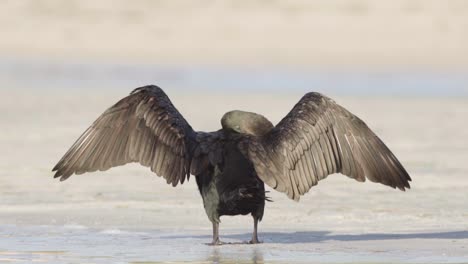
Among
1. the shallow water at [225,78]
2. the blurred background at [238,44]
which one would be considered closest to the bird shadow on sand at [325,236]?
the shallow water at [225,78]

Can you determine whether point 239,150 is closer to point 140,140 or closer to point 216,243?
point 216,243

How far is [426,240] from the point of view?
9867mm

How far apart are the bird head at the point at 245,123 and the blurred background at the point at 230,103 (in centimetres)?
79

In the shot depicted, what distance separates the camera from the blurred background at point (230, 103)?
33.2ft

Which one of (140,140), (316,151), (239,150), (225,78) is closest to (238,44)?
(225,78)

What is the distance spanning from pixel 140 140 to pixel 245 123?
78 centimetres

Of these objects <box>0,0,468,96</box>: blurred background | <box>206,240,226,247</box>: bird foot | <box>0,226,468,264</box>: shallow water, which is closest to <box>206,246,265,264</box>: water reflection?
<box>0,226,468,264</box>: shallow water

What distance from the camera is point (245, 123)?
32.1ft

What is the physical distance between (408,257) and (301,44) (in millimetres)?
24637

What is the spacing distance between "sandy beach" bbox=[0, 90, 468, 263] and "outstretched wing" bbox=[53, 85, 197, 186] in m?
0.53

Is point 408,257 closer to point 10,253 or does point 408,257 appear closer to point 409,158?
point 10,253

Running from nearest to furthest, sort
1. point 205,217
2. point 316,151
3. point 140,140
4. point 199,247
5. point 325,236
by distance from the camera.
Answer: point 199,247 → point 316,151 → point 140,140 → point 325,236 → point 205,217

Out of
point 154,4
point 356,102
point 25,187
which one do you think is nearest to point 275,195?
point 25,187

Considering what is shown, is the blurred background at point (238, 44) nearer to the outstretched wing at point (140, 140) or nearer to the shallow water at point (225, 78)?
the shallow water at point (225, 78)
